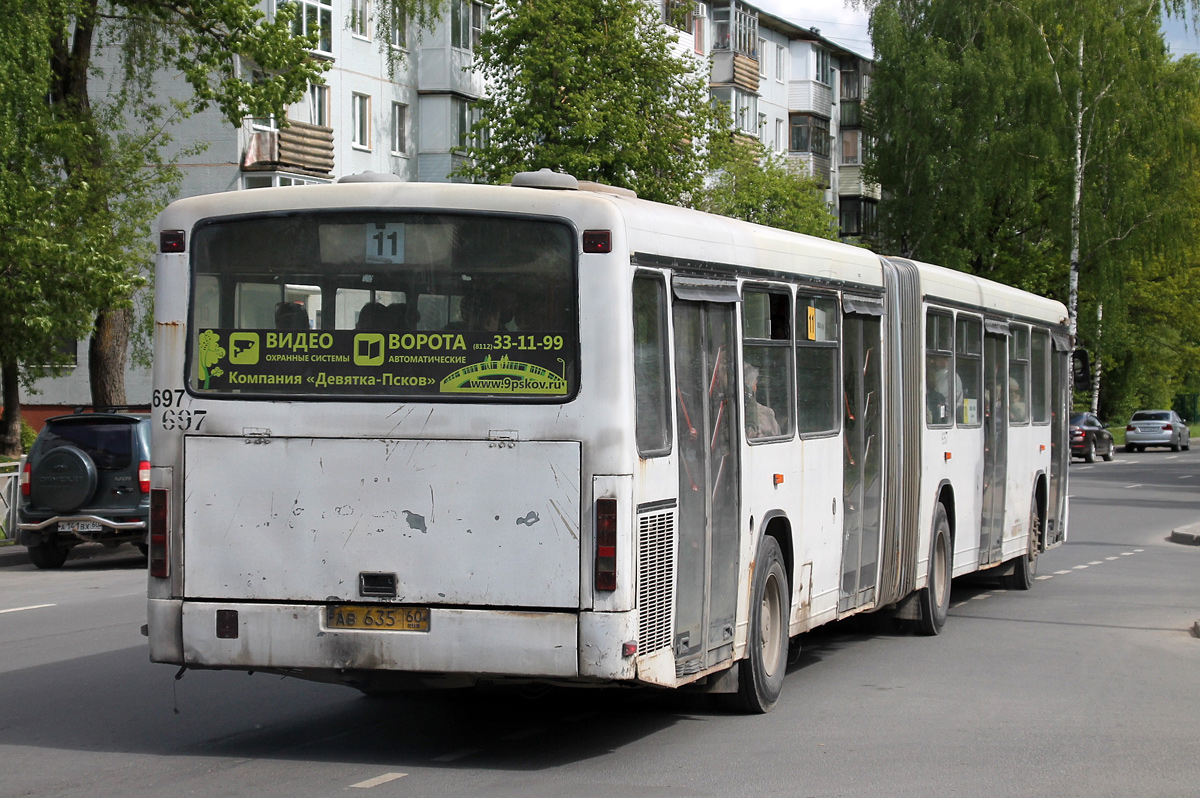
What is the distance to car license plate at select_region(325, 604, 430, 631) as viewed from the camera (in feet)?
24.5

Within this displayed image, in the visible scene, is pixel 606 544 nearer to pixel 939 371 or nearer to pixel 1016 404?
pixel 939 371

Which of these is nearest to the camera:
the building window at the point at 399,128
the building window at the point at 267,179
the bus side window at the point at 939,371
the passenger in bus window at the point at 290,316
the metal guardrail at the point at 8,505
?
the passenger in bus window at the point at 290,316

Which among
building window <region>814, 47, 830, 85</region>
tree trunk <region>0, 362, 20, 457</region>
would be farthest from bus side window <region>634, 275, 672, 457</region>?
building window <region>814, 47, 830, 85</region>

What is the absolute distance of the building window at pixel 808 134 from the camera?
72.9 m

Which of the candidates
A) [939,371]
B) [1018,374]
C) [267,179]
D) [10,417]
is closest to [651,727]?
[939,371]

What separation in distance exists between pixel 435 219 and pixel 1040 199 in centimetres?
5444

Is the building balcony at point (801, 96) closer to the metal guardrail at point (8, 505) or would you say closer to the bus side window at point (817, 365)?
the metal guardrail at point (8, 505)

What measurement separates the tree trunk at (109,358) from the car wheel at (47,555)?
288 inches

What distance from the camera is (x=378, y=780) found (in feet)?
23.8

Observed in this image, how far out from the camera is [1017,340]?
1591cm

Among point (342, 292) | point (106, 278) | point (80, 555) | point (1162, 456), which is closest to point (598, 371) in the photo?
point (342, 292)

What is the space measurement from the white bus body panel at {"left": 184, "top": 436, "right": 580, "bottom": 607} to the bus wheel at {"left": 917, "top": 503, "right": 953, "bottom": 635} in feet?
19.9

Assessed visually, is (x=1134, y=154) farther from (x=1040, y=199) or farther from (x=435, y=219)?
(x=435, y=219)

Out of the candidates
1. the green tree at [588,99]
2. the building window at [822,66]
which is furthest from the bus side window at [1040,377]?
the building window at [822,66]
